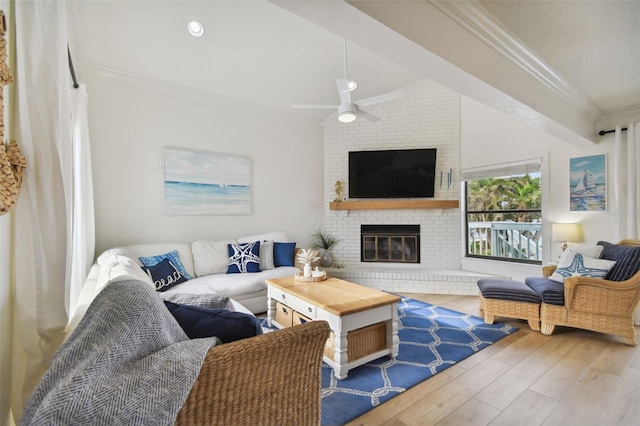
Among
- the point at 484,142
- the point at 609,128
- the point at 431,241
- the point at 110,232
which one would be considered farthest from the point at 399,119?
the point at 110,232

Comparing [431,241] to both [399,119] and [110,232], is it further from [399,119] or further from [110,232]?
[110,232]

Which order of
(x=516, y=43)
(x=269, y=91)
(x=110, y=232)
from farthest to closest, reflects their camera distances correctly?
(x=269, y=91) < (x=110, y=232) < (x=516, y=43)

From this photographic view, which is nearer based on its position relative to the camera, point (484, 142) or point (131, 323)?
point (131, 323)

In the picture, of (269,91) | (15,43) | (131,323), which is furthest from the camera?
(269,91)

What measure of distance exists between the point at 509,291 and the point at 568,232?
132 cm

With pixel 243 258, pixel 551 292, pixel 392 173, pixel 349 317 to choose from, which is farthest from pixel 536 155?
pixel 243 258

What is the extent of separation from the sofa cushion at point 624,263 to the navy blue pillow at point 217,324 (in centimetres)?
343

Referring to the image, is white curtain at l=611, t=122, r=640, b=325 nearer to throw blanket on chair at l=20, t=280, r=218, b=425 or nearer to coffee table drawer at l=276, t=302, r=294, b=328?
coffee table drawer at l=276, t=302, r=294, b=328

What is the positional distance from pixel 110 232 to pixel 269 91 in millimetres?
2837

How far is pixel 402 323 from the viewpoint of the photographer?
306cm

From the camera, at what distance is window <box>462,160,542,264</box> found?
4039mm

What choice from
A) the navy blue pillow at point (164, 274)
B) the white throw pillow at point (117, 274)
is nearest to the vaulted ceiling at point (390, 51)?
the white throw pillow at point (117, 274)

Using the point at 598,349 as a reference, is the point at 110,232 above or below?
above

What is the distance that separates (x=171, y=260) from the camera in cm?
308
